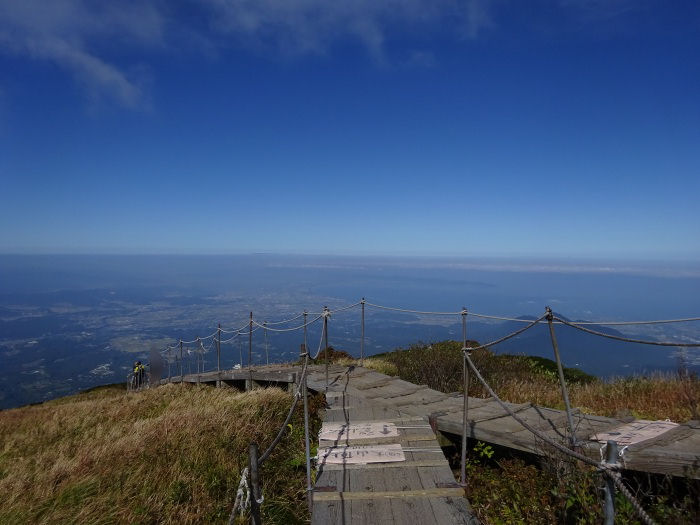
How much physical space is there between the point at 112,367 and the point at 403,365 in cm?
9717

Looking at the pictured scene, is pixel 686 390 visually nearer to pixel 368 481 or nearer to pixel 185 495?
pixel 368 481

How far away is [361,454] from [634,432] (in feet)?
12.1

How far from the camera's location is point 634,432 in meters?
5.43

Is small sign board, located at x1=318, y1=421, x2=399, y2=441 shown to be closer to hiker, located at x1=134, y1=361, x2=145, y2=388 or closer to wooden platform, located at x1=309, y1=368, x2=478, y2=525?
wooden platform, located at x1=309, y1=368, x2=478, y2=525

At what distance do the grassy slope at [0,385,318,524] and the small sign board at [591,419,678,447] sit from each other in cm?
403

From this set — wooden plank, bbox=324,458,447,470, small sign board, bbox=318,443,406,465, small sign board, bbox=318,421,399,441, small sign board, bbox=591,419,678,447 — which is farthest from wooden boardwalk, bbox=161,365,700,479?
small sign board, bbox=318,443,406,465

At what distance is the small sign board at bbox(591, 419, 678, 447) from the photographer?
510cm

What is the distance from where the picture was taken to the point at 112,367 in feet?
296

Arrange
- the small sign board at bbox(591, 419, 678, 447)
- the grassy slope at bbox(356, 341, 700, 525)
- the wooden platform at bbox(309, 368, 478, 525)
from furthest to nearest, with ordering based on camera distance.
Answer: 1. the small sign board at bbox(591, 419, 678, 447)
2. the wooden platform at bbox(309, 368, 478, 525)
3. the grassy slope at bbox(356, 341, 700, 525)

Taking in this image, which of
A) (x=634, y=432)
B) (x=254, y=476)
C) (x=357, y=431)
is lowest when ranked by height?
(x=357, y=431)

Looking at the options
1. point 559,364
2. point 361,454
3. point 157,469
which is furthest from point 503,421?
point 157,469

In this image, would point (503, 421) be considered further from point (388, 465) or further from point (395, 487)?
point (395, 487)

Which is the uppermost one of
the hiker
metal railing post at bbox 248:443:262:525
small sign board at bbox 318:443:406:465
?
metal railing post at bbox 248:443:262:525

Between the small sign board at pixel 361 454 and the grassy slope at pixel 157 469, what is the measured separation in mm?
590
